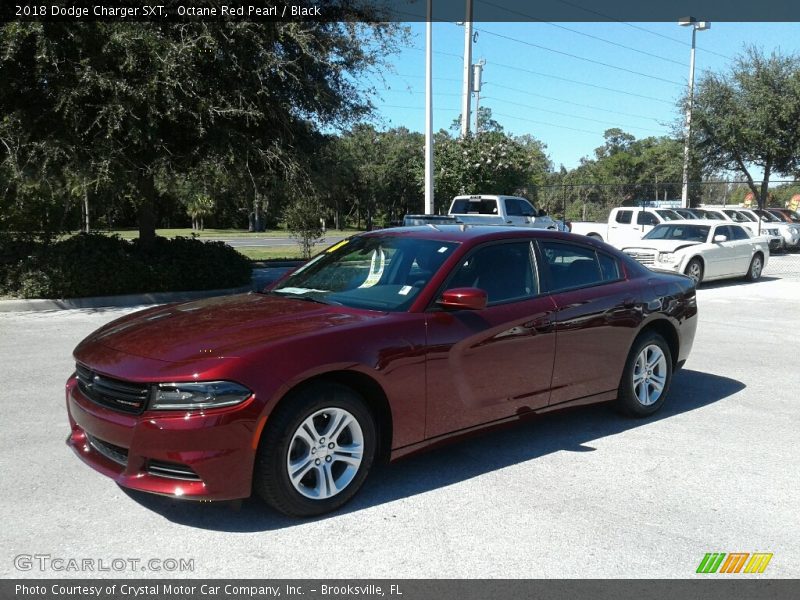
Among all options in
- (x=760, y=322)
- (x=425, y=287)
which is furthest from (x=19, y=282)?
(x=760, y=322)

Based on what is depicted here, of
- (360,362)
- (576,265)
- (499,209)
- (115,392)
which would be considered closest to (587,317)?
(576,265)

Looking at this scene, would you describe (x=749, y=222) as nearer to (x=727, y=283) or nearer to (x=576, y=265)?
(x=727, y=283)

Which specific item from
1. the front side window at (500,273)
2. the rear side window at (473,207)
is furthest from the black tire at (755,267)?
the front side window at (500,273)

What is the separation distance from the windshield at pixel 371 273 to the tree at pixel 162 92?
24.1 feet

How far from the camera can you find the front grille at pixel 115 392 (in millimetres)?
3600

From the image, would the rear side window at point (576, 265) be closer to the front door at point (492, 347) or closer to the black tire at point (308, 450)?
the front door at point (492, 347)

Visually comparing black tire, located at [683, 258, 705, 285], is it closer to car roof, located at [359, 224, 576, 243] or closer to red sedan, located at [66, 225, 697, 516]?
red sedan, located at [66, 225, 697, 516]

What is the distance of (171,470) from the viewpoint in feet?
11.6

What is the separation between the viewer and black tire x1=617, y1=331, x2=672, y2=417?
225 inches

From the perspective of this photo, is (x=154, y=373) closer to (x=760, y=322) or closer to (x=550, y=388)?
(x=550, y=388)

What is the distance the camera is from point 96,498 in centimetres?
414

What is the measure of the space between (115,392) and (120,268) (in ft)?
31.7

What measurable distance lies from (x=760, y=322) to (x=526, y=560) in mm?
9508
